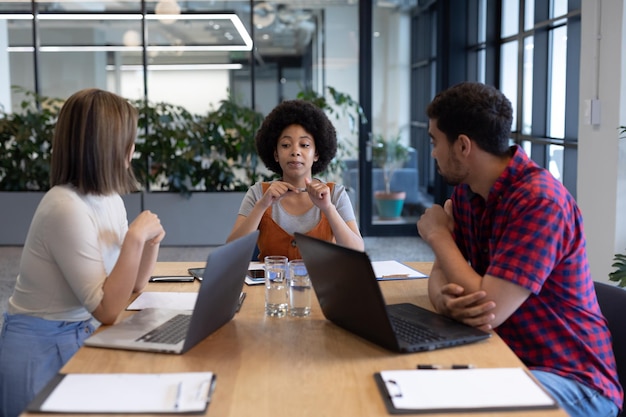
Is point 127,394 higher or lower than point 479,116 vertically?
lower

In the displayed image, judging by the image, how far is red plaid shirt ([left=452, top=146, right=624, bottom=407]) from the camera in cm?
177

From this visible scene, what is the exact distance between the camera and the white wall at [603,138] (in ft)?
12.4

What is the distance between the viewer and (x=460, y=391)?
143cm

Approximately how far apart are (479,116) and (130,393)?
1087 millimetres

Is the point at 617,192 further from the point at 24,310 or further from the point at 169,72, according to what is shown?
the point at 169,72

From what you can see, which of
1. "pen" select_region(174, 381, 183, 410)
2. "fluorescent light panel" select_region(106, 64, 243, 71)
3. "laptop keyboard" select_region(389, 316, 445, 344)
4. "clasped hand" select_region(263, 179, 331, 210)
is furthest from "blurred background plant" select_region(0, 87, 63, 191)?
"pen" select_region(174, 381, 183, 410)

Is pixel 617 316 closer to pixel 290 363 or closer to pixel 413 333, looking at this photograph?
pixel 413 333

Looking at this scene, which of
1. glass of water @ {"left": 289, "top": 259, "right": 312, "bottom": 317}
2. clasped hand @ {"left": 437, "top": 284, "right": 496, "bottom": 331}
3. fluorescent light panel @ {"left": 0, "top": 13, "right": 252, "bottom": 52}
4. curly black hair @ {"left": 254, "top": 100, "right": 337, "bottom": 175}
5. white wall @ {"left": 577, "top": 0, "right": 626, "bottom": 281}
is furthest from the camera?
fluorescent light panel @ {"left": 0, "top": 13, "right": 252, "bottom": 52}

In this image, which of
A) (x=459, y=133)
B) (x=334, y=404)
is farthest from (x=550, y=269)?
(x=334, y=404)

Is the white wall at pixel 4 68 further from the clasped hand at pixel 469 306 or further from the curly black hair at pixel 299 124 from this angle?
the clasped hand at pixel 469 306

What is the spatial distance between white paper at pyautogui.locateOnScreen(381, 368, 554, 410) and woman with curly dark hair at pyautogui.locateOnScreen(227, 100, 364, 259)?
127cm

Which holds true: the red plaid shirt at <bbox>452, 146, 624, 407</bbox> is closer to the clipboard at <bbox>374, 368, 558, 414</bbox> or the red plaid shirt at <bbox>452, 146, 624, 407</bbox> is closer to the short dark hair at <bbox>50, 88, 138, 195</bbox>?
A: the clipboard at <bbox>374, 368, 558, 414</bbox>

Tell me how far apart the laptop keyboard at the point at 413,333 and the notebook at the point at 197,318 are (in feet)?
1.32

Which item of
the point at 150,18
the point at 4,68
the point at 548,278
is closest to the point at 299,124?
the point at 548,278
